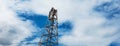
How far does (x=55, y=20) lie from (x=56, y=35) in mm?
7052

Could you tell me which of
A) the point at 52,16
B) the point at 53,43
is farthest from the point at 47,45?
the point at 52,16

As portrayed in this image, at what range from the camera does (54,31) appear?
520 ft

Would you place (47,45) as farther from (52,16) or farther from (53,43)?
(52,16)

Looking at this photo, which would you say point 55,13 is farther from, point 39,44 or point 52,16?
point 39,44

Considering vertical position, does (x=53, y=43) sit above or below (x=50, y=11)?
below

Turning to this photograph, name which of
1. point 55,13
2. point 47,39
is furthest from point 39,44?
point 55,13

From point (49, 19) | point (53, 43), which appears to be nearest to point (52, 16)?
point (49, 19)

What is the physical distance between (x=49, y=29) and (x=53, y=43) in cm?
675

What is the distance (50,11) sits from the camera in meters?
160

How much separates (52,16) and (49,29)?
5517mm

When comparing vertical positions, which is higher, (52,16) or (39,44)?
(52,16)

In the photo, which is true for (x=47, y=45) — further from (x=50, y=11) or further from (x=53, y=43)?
(x=50, y=11)

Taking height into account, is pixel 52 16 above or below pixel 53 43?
above

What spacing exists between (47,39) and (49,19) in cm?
892
